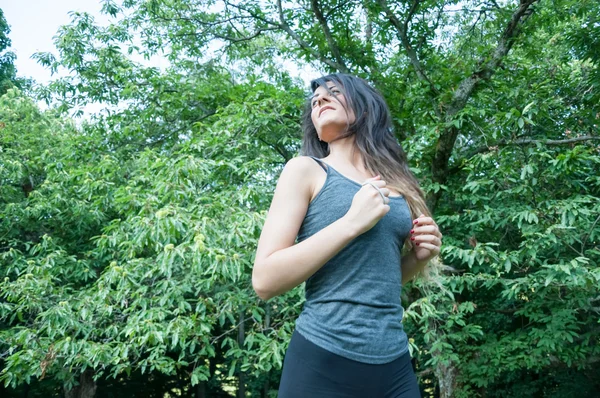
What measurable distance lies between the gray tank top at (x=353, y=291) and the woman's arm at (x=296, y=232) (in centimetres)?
4

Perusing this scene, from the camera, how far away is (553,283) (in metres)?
4.76

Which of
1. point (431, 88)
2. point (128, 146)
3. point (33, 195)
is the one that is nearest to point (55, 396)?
point (33, 195)

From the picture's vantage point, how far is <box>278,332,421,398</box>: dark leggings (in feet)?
3.16

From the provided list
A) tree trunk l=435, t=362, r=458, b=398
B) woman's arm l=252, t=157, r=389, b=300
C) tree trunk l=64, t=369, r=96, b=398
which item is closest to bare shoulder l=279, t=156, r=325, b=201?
woman's arm l=252, t=157, r=389, b=300

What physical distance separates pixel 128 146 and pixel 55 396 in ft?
26.8

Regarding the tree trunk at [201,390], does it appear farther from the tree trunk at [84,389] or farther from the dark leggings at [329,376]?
the dark leggings at [329,376]

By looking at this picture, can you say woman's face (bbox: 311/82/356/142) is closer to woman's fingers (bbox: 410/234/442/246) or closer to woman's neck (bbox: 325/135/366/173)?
woman's neck (bbox: 325/135/366/173)

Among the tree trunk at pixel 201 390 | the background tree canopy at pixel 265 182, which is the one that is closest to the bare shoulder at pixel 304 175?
the background tree canopy at pixel 265 182

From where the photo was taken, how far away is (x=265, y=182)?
15.5ft

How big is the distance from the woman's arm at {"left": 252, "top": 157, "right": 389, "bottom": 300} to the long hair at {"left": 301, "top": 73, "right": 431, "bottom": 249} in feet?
0.57

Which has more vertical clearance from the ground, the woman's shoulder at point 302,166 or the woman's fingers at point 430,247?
the woman's shoulder at point 302,166

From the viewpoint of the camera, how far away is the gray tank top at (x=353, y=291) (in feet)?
3.22

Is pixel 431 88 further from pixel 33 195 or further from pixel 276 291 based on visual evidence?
pixel 33 195

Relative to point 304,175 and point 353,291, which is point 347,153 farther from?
point 353,291
